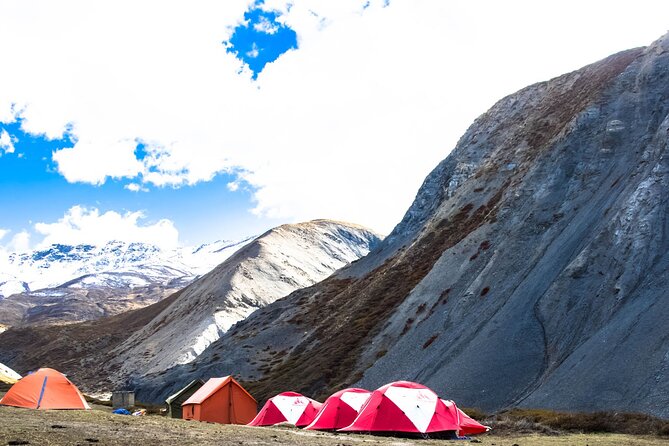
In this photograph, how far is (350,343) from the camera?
6284 cm

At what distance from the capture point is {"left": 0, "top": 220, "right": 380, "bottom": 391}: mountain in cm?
11425

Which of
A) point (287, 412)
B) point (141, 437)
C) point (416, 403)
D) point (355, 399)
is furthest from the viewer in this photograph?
point (287, 412)

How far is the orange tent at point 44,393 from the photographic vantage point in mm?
30219

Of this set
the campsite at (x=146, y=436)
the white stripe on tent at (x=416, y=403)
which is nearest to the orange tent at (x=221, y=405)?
the campsite at (x=146, y=436)

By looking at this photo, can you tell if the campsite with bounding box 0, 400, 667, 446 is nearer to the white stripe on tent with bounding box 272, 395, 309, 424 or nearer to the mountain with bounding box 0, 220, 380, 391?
the white stripe on tent with bounding box 272, 395, 309, 424

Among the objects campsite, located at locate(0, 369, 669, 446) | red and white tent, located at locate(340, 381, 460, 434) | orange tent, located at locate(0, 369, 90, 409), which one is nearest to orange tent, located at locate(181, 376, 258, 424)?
campsite, located at locate(0, 369, 669, 446)

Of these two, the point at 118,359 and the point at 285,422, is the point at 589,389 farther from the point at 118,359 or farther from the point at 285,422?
the point at 118,359

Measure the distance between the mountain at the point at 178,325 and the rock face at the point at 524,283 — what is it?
2385cm

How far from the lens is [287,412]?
113 feet

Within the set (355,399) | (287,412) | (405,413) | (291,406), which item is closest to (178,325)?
(291,406)

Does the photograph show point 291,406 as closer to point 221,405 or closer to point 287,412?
point 287,412

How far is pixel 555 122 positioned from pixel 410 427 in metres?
58.5

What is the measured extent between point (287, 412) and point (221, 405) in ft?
25.2

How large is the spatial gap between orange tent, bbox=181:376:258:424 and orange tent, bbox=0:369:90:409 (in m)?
8.64
